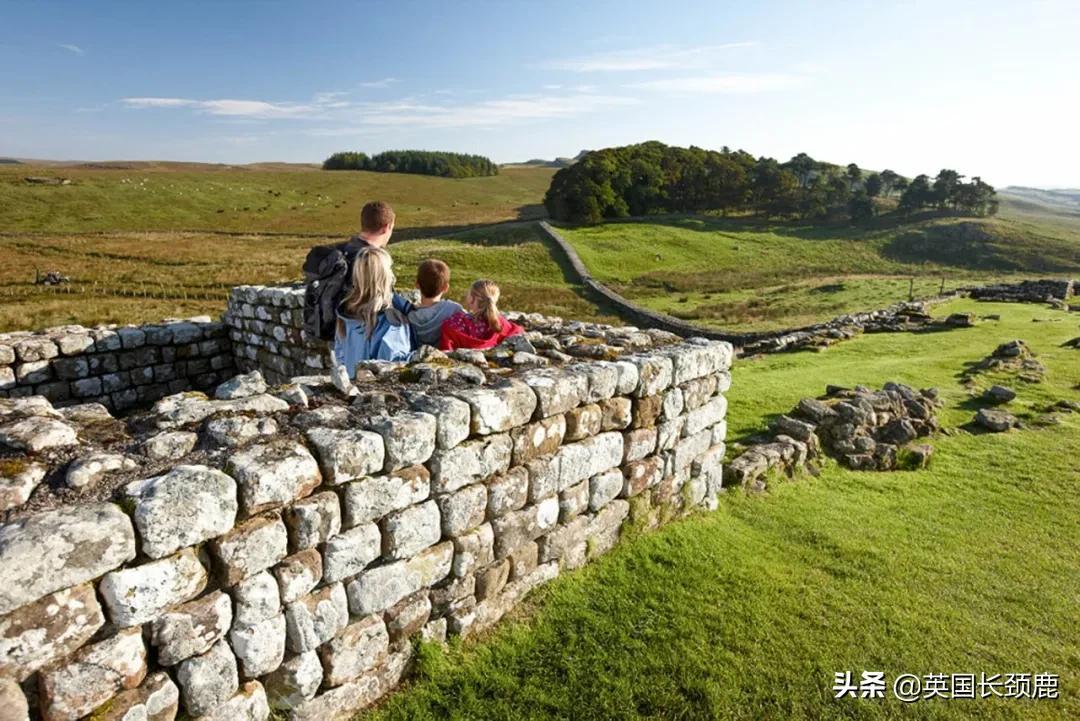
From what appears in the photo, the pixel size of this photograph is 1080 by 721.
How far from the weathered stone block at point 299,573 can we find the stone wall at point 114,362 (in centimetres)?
720

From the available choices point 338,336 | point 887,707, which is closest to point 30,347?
point 338,336

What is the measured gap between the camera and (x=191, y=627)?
3.03 meters

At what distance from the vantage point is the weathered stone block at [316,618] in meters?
3.45

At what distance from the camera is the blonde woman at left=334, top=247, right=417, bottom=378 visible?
5.94m

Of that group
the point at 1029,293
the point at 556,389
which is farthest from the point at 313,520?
the point at 1029,293

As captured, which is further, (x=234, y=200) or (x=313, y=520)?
(x=234, y=200)

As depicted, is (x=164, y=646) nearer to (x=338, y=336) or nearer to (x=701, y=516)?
(x=338, y=336)

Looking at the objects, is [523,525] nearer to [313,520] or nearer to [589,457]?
[589,457]

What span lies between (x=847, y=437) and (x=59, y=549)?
9579mm

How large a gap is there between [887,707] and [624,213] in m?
73.5

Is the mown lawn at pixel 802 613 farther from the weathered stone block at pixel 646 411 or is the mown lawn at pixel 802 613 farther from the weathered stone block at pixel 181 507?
the weathered stone block at pixel 181 507

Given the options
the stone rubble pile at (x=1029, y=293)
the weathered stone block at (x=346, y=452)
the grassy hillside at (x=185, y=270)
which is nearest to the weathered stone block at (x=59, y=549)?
the weathered stone block at (x=346, y=452)

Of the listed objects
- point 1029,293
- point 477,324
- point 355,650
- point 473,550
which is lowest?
point 1029,293

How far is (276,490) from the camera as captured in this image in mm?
3262
